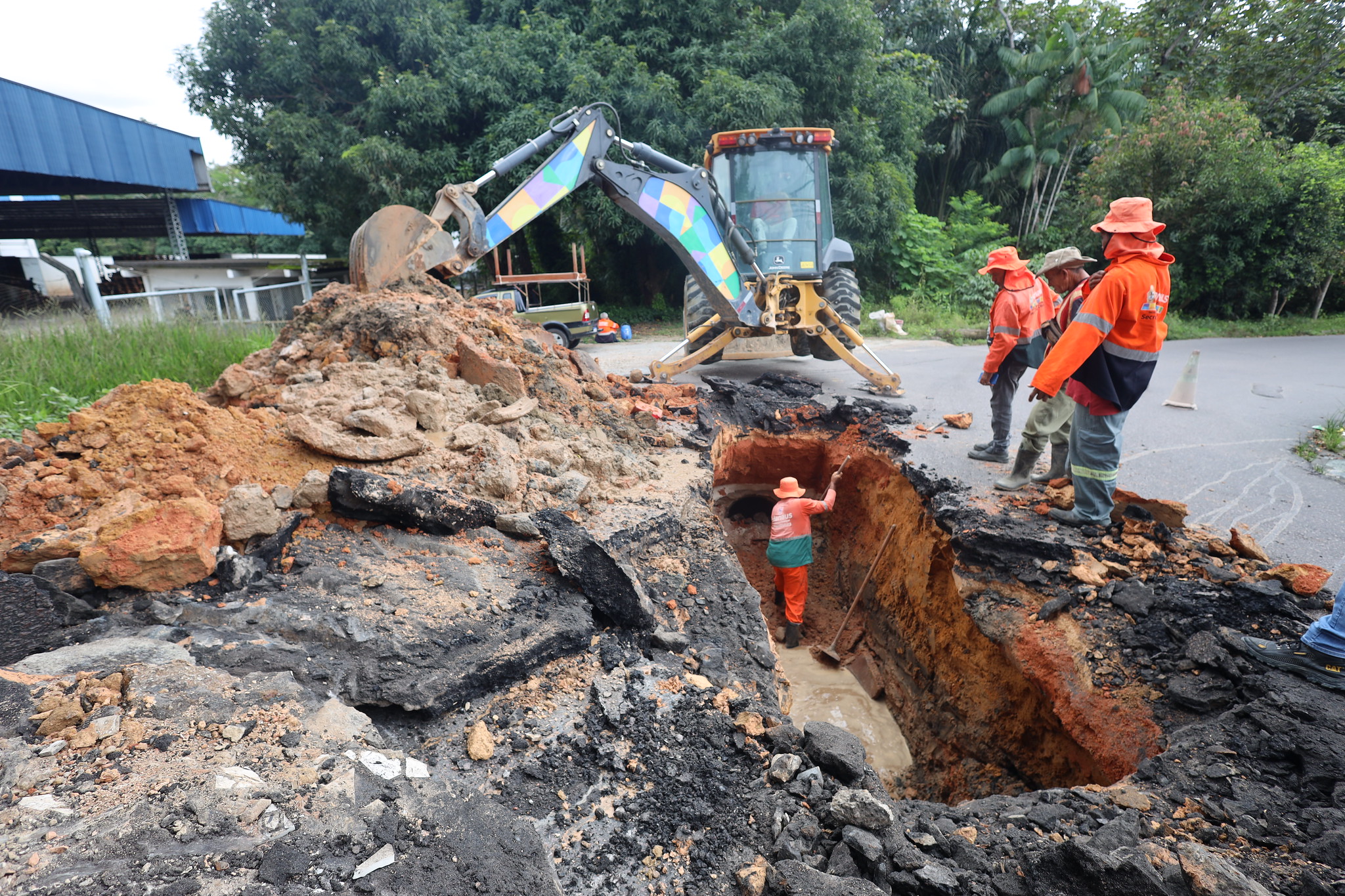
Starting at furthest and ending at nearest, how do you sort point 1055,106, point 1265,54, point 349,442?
→ point 1055,106 < point 1265,54 < point 349,442

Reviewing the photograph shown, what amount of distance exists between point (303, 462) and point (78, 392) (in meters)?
3.15

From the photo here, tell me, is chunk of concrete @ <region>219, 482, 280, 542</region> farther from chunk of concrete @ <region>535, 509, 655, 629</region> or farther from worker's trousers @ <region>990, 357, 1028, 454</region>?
worker's trousers @ <region>990, 357, 1028, 454</region>

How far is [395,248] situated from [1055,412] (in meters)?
5.55

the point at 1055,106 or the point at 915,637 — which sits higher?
the point at 1055,106

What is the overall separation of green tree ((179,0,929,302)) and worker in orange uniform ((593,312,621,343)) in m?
2.26

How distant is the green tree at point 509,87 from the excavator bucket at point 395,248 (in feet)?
27.2

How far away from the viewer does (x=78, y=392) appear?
5.10 meters

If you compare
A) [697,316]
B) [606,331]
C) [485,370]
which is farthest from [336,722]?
[606,331]

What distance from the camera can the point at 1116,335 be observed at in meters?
3.74

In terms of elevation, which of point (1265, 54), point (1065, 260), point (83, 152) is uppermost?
point (1265, 54)

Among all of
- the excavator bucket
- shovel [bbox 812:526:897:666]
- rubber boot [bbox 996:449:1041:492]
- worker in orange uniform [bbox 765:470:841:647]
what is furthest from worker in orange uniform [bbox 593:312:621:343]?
rubber boot [bbox 996:449:1041:492]

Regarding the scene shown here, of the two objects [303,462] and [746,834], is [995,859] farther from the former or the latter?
[303,462]

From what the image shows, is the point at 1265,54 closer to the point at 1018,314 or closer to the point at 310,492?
the point at 1018,314

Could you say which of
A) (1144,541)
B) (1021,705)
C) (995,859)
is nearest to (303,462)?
(995,859)
